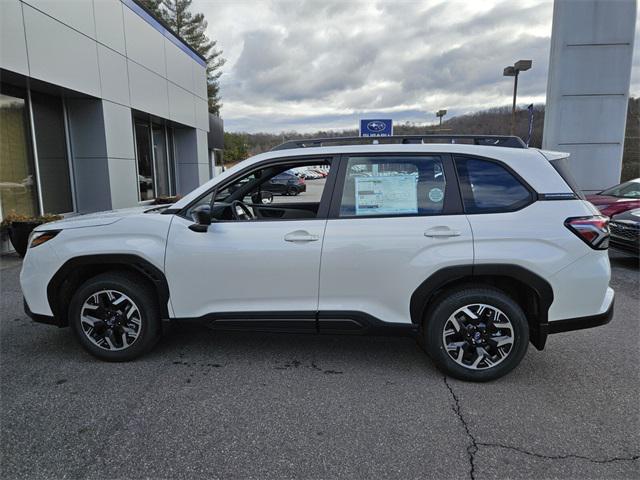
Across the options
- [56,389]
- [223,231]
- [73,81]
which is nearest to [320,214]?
[223,231]

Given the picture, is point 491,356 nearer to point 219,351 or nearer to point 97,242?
Result: point 219,351

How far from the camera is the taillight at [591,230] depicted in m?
3.01

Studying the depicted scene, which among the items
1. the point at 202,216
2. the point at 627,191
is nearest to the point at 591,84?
the point at 627,191

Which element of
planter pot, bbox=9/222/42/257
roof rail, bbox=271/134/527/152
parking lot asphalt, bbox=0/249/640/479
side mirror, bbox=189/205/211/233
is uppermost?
roof rail, bbox=271/134/527/152

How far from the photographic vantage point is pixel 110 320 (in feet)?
11.5

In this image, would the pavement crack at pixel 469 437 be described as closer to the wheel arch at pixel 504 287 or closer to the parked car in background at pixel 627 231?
the wheel arch at pixel 504 287

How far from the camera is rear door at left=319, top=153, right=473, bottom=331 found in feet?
10.2

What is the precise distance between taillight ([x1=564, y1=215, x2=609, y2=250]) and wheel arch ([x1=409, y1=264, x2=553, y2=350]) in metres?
0.42

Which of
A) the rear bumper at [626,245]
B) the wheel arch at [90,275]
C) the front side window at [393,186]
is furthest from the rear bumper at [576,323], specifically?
the rear bumper at [626,245]

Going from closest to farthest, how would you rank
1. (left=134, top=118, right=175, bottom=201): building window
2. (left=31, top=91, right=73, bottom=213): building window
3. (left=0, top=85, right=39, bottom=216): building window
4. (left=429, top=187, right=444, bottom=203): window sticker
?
1. (left=429, top=187, right=444, bottom=203): window sticker
2. (left=0, top=85, right=39, bottom=216): building window
3. (left=31, top=91, right=73, bottom=213): building window
4. (left=134, top=118, right=175, bottom=201): building window

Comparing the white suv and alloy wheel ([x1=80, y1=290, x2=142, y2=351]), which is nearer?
the white suv

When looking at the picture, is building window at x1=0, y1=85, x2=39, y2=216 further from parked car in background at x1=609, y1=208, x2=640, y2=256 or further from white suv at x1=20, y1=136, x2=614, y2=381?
parked car in background at x1=609, y1=208, x2=640, y2=256

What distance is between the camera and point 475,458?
2404 mm

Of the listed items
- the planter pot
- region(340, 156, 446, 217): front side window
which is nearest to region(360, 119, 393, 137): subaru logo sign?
A: the planter pot
